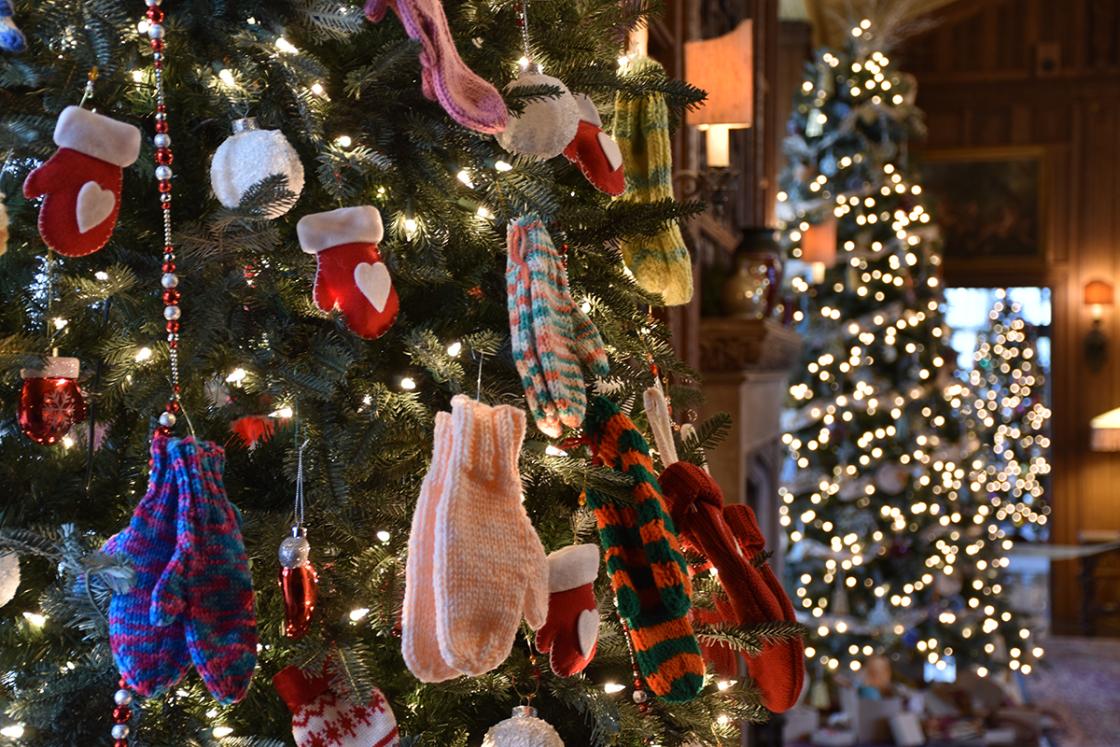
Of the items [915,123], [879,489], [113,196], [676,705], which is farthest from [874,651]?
[113,196]

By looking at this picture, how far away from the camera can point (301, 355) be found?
119cm

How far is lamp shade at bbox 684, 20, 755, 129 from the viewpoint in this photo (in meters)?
2.71

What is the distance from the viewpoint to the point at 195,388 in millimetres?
1243

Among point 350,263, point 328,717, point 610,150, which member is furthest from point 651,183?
point 328,717

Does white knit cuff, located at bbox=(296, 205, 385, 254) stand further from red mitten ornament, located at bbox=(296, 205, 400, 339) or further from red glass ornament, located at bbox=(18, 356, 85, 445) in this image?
red glass ornament, located at bbox=(18, 356, 85, 445)

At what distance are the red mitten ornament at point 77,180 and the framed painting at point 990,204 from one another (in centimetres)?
808

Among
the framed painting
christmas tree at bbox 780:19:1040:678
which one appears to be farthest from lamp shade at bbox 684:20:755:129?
the framed painting

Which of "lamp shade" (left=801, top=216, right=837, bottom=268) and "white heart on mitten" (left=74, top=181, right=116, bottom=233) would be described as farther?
"lamp shade" (left=801, top=216, right=837, bottom=268)

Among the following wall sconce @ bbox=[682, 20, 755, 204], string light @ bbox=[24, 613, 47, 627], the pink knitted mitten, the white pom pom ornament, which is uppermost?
wall sconce @ bbox=[682, 20, 755, 204]

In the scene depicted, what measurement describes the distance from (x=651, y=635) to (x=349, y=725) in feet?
1.17

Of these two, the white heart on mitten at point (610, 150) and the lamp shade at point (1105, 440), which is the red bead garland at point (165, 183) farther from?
the lamp shade at point (1105, 440)

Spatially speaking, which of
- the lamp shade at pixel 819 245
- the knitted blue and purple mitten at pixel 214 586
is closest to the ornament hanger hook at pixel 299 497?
the knitted blue and purple mitten at pixel 214 586

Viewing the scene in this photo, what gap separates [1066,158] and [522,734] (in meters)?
8.31

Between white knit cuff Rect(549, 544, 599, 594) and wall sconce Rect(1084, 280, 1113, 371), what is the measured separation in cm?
800
